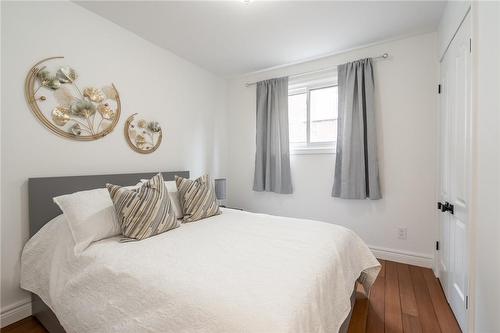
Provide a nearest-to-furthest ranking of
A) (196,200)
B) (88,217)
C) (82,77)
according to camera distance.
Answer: (88,217), (82,77), (196,200)

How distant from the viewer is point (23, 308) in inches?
65.1

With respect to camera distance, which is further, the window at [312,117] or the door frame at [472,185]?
the window at [312,117]

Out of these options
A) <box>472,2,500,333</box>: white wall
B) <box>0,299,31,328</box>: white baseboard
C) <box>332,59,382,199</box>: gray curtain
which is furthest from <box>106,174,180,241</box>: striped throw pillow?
<box>332,59,382,199</box>: gray curtain

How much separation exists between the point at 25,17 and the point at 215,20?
1.45m

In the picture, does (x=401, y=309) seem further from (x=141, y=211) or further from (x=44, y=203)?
(x=44, y=203)

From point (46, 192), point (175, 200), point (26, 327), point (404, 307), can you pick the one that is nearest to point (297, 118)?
point (175, 200)

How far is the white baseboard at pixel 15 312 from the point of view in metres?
1.57

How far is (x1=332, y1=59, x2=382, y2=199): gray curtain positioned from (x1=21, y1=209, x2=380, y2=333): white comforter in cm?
102

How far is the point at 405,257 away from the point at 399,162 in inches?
41.7

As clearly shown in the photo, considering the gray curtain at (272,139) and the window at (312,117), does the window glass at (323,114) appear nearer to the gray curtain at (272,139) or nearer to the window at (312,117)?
the window at (312,117)

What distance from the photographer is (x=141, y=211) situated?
62.7 inches

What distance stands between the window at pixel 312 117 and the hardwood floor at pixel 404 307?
1.55 meters

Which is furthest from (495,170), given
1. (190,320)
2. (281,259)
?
(190,320)

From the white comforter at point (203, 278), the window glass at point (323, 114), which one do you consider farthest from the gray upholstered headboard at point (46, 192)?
the window glass at point (323, 114)
